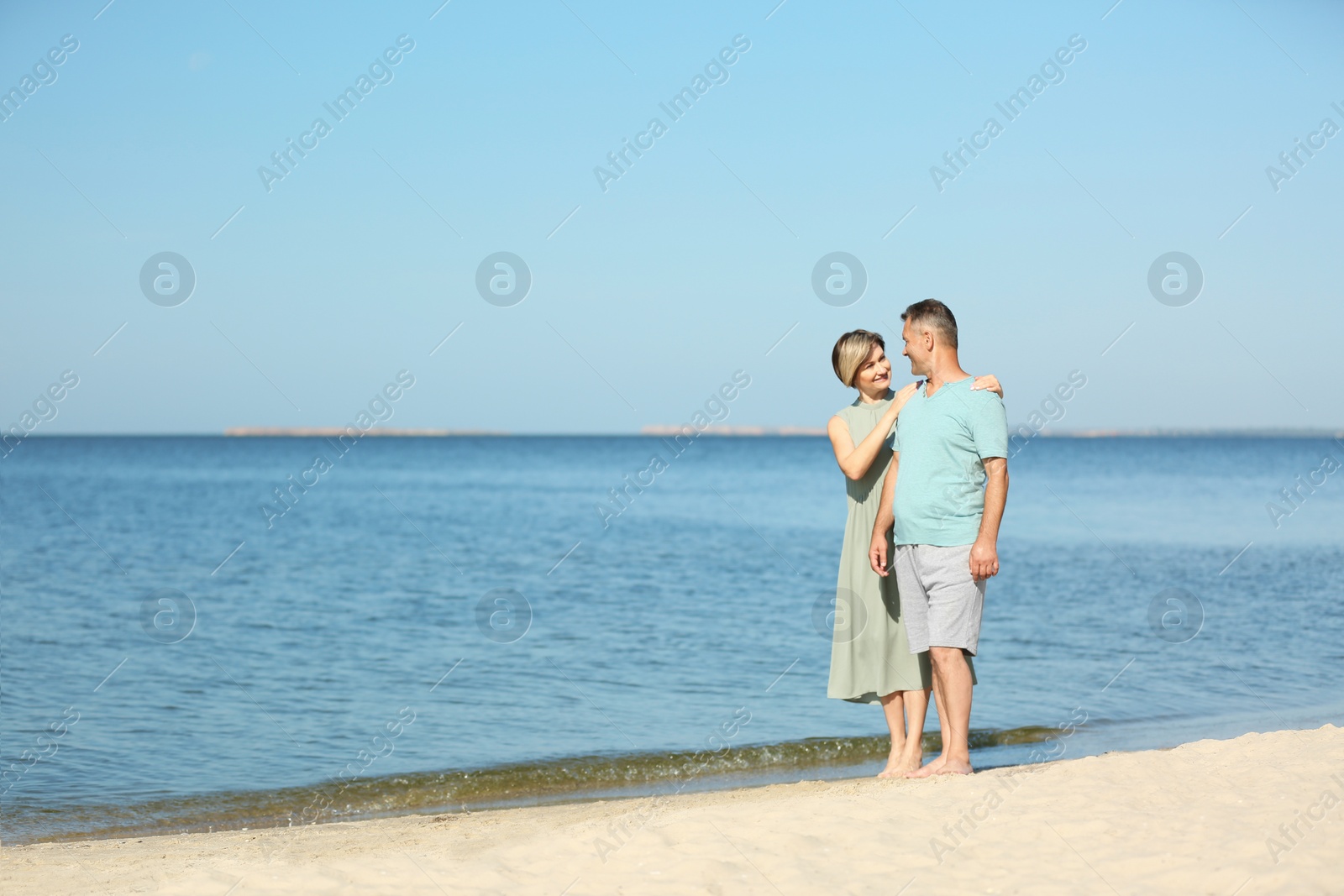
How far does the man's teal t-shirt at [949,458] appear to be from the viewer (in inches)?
187

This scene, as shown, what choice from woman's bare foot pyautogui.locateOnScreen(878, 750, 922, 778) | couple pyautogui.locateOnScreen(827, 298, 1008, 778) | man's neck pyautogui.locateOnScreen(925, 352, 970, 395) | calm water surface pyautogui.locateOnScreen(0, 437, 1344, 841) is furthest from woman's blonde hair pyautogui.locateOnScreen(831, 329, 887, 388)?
calm water surface pyautogui.locateOnScreen(0, 437, 1344, 841)

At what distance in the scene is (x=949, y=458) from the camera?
15.9 ft

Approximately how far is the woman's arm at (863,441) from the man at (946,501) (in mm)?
71

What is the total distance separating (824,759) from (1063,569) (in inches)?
403

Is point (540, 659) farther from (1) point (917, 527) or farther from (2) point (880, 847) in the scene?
(2) point (880, 847)

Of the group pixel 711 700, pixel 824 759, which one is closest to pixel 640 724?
pixel 711 700

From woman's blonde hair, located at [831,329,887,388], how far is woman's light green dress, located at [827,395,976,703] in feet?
0.72

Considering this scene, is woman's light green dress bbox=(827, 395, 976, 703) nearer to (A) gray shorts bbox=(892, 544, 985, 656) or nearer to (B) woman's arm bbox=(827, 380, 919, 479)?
(B) woman's arm bbox=(827, 380, 919, 479)

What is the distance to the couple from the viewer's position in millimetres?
4805

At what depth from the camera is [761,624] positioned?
11664 mm

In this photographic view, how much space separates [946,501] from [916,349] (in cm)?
70

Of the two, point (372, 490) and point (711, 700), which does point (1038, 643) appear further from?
point (372, 490)

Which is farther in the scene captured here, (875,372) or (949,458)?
(875,372)

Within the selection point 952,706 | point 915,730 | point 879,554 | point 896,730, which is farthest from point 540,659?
point 952,706
